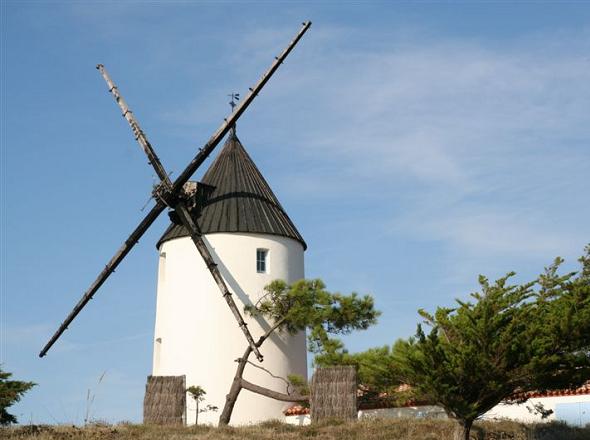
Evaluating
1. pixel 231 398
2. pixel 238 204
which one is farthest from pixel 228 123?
pixel 231 398

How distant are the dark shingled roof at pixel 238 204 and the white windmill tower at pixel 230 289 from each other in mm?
36

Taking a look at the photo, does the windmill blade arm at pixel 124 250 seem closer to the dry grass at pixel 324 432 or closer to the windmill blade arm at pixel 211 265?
the windmill blade arm at pixel 211 265

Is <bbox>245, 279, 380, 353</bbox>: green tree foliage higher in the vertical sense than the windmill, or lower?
lower

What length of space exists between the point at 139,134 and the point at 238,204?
452cm

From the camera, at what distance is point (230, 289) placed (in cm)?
2628

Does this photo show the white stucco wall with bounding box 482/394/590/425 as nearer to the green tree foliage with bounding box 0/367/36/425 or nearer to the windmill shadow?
the windmill shadow

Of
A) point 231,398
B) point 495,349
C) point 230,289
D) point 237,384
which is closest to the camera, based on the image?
point 495,349

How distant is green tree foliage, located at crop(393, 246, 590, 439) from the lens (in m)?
14.6

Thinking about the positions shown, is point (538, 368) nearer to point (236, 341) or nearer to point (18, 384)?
point (18, 384)

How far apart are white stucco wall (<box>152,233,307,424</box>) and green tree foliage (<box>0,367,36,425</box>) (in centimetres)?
889

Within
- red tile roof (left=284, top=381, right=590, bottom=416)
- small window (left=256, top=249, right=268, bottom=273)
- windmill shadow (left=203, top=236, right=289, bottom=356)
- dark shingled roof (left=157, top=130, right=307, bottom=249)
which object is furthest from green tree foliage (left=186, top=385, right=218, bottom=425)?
dark shingled roof (left=157, top=130, right=307, bottom=249)

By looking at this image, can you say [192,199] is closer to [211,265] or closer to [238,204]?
[238,204]

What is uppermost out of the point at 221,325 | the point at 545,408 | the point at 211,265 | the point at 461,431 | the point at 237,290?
the point at 211,265

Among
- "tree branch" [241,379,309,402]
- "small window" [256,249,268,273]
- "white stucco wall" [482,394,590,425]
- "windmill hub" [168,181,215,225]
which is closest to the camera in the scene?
"white stucco wall" [482,394,590,425]
